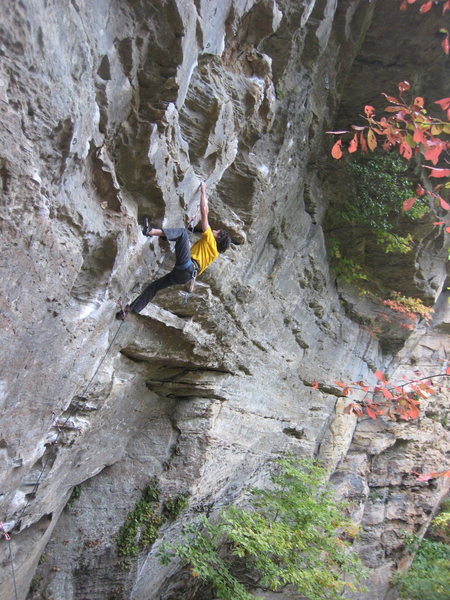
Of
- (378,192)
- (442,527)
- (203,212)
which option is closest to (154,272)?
(203,212)

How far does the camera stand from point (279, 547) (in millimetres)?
6539

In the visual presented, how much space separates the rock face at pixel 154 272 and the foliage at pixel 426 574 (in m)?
3.45

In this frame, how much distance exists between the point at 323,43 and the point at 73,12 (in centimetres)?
449

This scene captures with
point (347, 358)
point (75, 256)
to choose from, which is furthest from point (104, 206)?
point (347, 358)

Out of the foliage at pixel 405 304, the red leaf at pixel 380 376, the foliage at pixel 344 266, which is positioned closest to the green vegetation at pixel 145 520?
the red leaf at pixel 380 376

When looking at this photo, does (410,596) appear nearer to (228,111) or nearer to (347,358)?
(347,358)

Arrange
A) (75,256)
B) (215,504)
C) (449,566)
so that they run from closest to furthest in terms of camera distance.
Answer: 1. (75,256)
2. (215,504)
3. (449,566)

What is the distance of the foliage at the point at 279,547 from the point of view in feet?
21.1

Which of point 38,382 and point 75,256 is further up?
point 75,256

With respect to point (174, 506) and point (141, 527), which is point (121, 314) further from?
point (141, 527)

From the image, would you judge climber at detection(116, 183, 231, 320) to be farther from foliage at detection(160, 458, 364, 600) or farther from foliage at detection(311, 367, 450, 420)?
foliage at detection(160, 458, 364, 600)

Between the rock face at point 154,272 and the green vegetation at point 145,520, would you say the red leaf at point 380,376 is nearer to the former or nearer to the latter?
the rock face at point 154,272

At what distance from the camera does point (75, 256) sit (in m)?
3.95

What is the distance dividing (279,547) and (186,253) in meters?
4.67
